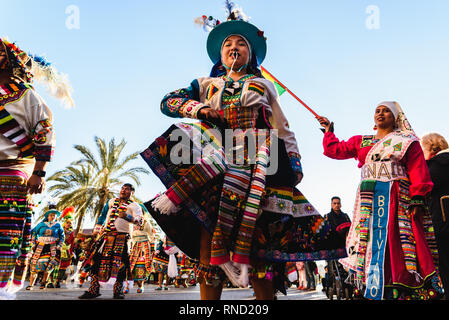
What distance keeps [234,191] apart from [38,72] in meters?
2.91

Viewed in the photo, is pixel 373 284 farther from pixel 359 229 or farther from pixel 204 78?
pixel 204 78

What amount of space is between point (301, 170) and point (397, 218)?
1.69m

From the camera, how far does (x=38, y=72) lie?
3.72 metres

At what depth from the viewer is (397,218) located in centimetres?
346

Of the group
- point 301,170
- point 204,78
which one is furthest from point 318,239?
point 204,78

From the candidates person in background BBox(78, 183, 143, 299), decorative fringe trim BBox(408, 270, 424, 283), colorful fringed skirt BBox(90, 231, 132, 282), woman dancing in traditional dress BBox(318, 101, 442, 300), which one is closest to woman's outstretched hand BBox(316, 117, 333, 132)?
woman dancing in traditional dress BBox(318, 101, 442, 300)

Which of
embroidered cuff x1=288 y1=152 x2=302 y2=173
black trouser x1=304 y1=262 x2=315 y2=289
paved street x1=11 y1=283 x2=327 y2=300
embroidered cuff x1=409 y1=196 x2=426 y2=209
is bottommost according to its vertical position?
paved street x1=11 y1=283 x2=327 y2=300

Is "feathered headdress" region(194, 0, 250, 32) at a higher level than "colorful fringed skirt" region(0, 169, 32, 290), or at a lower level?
higher

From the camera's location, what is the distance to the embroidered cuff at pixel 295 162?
7.83 ft

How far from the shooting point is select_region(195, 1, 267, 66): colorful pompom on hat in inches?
111

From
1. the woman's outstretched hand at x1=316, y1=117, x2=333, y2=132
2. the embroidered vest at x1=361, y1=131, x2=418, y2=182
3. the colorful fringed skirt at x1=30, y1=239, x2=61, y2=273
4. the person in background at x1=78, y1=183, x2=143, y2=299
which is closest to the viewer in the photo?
the embroidered vest at x1=361, y1=131, x2=418, y2=182

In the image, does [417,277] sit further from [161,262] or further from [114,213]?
[161,262]

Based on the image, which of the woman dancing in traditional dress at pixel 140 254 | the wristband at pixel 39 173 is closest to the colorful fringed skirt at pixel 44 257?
the woman dancing in traditional dress at pixel 140 254

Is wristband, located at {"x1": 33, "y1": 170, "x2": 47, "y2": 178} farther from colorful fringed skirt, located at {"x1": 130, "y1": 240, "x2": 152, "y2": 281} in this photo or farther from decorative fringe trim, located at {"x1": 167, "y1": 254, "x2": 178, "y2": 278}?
decorative fringe trim, located at {"x1": 167, "y1": 254, "x2": 178, "y2": 278}
